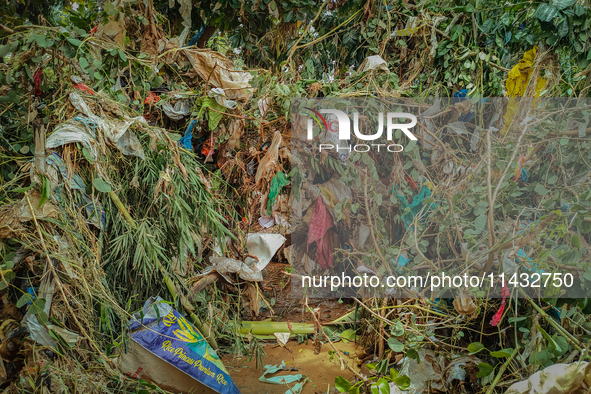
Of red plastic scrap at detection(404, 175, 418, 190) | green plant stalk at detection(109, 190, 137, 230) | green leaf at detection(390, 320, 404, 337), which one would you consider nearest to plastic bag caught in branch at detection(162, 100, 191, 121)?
green plant stalk at detection(109, 190, 137, 230)

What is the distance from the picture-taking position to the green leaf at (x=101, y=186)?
5.60 ft

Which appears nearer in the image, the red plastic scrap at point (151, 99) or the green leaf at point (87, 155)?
the green leaf at point (87, 155)

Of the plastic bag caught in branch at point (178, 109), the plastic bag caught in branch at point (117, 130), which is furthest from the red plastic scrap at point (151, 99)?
the plastic bag caught in branch at point (117, 130)

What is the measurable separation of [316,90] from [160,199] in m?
1.26

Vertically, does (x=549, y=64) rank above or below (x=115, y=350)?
above

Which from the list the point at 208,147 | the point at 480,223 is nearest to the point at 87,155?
the point at 208,147

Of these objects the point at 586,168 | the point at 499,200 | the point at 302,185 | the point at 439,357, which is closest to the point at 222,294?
the point at 302,185

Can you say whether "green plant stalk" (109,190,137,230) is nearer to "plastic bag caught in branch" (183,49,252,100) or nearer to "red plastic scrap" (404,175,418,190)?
"plastic bag caught in branch" (183,49,252,100)

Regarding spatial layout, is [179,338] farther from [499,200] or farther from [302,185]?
[499,200]

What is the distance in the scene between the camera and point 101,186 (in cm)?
172

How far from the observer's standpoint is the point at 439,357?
5.95ft

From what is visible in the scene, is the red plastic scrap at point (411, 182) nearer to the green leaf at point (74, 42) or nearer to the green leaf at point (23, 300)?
the green leaf at point (74, 42)

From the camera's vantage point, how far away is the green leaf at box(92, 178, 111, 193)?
1.71 metres

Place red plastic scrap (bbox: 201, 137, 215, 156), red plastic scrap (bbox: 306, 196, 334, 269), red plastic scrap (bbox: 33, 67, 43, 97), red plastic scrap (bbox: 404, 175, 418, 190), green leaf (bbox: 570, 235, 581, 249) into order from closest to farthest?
green leaf (bbox: 570, 235, 581, 249) → red plastic scrap (bbox: 33, 67, 43, 97) → red plastic scrap (bbox: 404, 175, 418, 190) → red plastic scrap (bbox: 201, 137, 215, 156) → red plastic scrap (bbox: 306, 196, 334, 269)
